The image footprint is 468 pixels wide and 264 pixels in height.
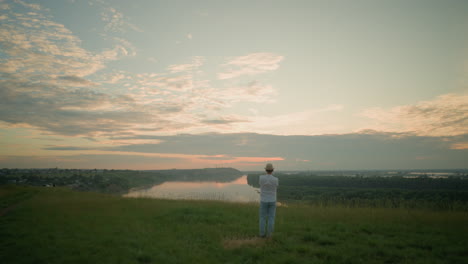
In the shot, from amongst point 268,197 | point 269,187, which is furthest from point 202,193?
point 269,187

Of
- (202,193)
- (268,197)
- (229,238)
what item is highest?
(268,197)

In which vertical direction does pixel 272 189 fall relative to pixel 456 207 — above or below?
above

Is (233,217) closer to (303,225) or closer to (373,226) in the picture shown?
(303,225)

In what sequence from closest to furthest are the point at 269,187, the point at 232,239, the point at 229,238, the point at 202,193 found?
the point at 269,187
the point at 232,239
the point at 229,238
the point at 202,193

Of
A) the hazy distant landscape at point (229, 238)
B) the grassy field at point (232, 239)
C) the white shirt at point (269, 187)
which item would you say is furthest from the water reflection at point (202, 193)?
the white shirt at point (269, 187)

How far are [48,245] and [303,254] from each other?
8.77 m

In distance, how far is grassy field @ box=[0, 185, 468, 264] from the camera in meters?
7.61

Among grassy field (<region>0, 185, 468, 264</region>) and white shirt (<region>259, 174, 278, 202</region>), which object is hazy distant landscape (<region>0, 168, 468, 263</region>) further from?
white shirt (<region>259, 174, 278, 202</region>)

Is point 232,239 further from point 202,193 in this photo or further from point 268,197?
point 202,193

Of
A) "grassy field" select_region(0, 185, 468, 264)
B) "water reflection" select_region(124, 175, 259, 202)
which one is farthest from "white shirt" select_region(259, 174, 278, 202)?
"water reflection" select_region(124, 175, 259, 202)

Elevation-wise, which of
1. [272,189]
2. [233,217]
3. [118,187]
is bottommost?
[118,187]

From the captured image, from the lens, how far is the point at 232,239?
9711 mm

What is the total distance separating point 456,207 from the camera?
16797mm

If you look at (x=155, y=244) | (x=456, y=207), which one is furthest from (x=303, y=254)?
(x=456, y=207)
